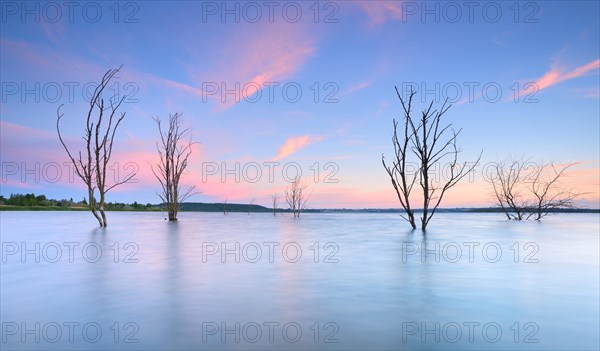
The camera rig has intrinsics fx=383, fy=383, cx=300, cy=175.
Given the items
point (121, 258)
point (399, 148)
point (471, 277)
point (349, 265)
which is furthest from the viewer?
point (399, 148)

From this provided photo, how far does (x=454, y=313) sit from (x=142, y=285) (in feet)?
12.4

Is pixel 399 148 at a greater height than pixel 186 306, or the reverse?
pixel 399 148

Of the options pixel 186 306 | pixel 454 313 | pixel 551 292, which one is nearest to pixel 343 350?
pixel 454 313

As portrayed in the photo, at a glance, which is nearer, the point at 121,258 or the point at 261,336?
the point at 261,336

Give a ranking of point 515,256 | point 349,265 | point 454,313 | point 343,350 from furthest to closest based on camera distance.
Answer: point 515,256, point 349,265, point 454,313, point 343,350

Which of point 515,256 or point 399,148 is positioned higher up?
point 399,148

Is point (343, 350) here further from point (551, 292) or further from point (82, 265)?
point (82, 265)

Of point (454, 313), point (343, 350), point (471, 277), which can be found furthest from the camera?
point (471, 277)

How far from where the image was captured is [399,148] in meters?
14.1

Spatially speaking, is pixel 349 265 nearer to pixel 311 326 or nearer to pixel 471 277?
pixel 471 277

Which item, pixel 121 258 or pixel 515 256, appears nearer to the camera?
pixel 121 258

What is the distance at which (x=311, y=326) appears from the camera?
3.27 m

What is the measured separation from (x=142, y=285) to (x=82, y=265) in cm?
247

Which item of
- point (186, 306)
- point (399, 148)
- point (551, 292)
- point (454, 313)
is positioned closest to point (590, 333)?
point (454, 313)
